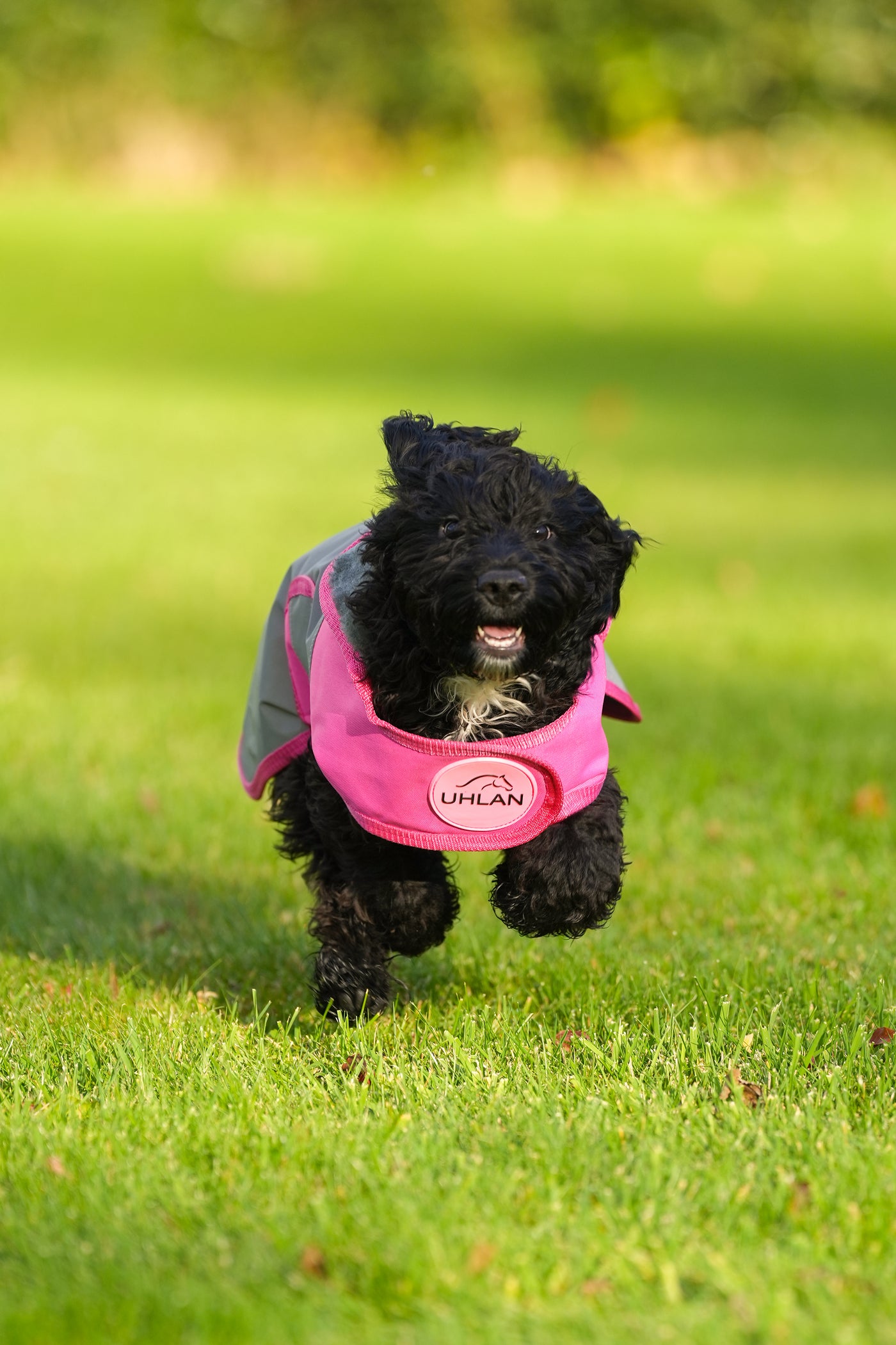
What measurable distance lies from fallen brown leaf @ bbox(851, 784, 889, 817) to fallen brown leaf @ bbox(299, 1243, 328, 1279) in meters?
3.86

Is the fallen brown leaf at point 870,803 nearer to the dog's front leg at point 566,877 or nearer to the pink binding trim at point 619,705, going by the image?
the pink binding trim at point 619,705

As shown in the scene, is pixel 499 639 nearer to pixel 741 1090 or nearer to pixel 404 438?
pixel 404 438

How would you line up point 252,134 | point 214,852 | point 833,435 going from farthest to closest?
point 252,134 → point 833,435 → point 214,852

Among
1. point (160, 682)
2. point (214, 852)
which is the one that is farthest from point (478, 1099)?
point (160, 682)

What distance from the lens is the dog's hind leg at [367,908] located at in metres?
4.24

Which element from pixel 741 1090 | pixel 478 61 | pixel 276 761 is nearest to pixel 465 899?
pixel 276 761

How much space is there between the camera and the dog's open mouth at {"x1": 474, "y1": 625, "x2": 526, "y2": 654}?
368cm

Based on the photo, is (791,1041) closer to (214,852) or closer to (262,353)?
(214,852)

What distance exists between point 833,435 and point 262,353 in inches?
412

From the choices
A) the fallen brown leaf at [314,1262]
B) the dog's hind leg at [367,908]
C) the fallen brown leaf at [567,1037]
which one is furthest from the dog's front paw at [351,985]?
the fallen brown leaf at [314,1262]

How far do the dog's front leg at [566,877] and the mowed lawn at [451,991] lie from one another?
26cm

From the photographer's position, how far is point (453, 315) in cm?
2805

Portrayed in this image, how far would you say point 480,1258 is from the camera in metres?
2.89

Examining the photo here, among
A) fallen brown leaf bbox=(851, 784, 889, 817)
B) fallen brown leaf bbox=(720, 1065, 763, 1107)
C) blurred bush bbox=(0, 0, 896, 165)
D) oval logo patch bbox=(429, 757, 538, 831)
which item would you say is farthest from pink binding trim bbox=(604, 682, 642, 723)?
blurred bush bbox=(0, 0, 896, 165)
